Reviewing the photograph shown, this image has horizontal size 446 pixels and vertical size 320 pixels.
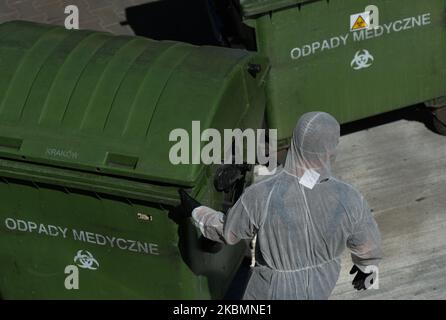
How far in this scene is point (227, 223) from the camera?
405cm

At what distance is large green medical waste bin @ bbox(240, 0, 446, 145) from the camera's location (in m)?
5.75

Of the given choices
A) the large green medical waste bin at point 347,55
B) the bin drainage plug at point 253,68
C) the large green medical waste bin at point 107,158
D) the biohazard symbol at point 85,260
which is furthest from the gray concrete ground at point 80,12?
the biohazard symbol at point 85,260

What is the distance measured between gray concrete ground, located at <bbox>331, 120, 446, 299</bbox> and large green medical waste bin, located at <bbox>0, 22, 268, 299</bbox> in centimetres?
117

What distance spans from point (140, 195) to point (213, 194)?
429mm

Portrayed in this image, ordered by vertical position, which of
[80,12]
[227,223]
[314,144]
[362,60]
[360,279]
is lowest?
[80,12]

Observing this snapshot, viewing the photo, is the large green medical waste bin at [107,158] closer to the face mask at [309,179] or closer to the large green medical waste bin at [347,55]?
the large green medical waste bin at [347,55]

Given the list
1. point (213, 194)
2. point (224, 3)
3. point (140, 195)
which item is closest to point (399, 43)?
point (224, 3)

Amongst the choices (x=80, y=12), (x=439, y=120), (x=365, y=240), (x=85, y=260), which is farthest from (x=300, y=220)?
(x=80, y=12)

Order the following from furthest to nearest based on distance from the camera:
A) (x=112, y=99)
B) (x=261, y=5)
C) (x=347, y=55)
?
1. (x=347, y=55)
2. (x=261, y=5)
3. (x=112, y=99)

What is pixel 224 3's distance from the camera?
6711 mm

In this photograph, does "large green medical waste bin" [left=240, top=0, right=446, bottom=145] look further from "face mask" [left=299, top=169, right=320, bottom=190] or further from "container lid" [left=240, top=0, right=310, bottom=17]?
"face mask" [left=299, top=169, right=320, bottom=190]

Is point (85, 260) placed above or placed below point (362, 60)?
below

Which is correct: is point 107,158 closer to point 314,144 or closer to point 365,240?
point 314,144

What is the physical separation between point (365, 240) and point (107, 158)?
1.45 metres
